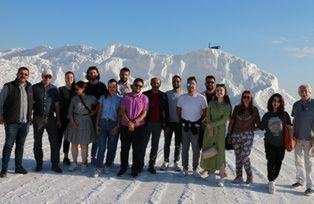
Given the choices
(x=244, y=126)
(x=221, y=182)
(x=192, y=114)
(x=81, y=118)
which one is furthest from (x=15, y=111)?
(x=244, y=126)

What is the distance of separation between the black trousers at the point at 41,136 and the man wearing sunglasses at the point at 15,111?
0.27m

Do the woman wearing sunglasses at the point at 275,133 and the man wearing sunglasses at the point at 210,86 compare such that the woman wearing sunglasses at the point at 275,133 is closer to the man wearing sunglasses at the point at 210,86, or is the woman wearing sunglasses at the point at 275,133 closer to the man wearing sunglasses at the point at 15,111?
the man wearing sunglasses at the point at 210,86

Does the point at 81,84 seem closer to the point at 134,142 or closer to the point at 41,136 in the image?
the point at 41,136

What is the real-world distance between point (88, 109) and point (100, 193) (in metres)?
1.93

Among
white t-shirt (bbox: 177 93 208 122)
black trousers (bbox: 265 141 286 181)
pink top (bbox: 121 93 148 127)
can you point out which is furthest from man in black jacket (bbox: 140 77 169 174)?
black trousers (bbox: 265 141 286 181)

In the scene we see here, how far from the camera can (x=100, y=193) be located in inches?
252

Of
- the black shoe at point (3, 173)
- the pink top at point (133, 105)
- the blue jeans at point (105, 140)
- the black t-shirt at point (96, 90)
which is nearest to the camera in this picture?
the black shoe at point (3, 173)

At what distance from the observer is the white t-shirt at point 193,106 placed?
7766 millimetres

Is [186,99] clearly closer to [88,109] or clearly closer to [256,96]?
[88,109]

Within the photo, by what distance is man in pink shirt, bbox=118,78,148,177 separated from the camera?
7680 mm

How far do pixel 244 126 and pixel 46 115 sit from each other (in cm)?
319

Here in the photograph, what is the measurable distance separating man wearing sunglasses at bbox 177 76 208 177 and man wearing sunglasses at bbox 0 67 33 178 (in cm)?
248

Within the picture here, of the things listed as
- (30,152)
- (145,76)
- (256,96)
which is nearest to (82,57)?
(145,76)

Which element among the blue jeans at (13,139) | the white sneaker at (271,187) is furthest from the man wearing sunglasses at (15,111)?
the white sneaker at (271,187)
